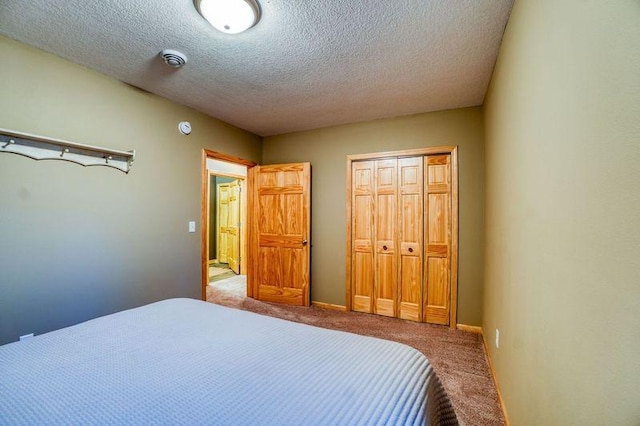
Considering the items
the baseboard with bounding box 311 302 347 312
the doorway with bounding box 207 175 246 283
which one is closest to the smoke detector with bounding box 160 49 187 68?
the baseboard with bounding box 311 302 347 312

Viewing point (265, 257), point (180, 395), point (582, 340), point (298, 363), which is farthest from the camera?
point (265, 257)

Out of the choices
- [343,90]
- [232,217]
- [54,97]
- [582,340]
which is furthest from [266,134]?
[582,340]

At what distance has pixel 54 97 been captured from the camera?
6.91 feet

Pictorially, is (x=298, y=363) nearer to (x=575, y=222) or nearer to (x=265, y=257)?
(x=575, y=222)

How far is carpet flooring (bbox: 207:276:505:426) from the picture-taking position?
1.83 metres

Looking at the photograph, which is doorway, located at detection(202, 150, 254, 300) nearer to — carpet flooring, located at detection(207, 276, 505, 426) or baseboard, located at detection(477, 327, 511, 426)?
carpet flooring, located at detection(207, 276, 505, 426)

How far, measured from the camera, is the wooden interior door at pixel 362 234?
3.51 meters

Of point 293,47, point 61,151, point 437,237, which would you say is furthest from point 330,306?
point 61,151

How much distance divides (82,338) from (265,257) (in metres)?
2.82

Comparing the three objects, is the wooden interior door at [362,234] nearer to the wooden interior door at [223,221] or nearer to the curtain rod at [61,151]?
the curtain rod at [61,151]

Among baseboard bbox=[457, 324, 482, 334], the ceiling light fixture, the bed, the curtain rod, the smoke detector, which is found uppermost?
the smoke detector

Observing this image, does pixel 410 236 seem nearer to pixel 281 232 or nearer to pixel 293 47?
pixel 281 232

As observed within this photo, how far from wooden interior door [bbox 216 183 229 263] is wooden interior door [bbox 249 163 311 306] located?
2.91 meters

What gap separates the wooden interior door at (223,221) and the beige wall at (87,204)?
3.68 m
